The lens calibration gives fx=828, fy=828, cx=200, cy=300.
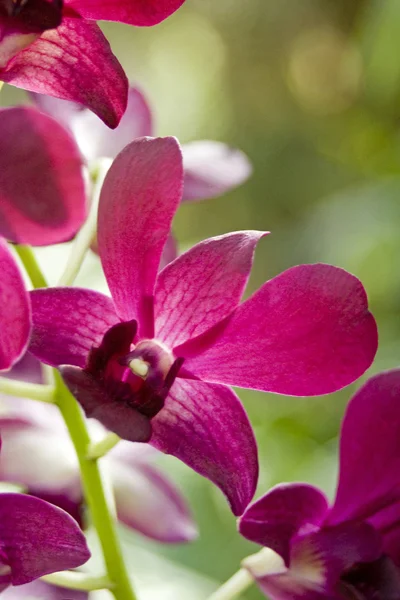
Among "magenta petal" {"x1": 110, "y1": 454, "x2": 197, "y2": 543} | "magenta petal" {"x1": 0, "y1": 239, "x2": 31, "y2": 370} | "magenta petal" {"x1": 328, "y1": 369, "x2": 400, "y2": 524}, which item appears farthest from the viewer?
"magenta petal" {"x1": 110, "y1": 454, "x2": 197, "y2": 543}

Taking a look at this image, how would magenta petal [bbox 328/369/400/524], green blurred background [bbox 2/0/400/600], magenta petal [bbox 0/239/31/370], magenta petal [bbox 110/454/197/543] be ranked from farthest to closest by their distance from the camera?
green blurred background [bbox 2/0/400/600] → magenta petal [bbox 110/454/197/543] → magenta petal [bbox 328/369/400/524] → magenta petal [bbox 0/239/31/370]

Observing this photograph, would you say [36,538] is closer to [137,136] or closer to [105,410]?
[105,410]

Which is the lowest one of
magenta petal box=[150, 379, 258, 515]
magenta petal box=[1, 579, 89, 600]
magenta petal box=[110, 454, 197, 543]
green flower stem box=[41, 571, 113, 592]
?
magenta petal box=[1, 579, 89, 600]

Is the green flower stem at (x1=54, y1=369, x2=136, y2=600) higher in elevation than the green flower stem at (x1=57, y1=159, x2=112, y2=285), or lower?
lower

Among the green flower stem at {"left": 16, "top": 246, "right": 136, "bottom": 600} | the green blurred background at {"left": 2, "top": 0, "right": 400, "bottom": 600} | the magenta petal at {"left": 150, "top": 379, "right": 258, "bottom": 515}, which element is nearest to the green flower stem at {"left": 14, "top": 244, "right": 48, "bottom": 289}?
the green flower stem at {"left": 16, "top": 246, "right": 136, "bottom": 600}

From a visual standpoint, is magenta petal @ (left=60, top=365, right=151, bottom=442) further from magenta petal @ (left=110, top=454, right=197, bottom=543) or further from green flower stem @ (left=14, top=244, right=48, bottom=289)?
magenta petal @ (left=110, top=454, right=197, bottom=543)

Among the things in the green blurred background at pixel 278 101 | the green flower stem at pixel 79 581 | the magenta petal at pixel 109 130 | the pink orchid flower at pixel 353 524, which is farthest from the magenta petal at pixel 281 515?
the green blurred background at pixel 278 101

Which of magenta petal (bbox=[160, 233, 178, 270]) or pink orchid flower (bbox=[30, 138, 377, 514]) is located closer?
pink orchid flower (bbox=[30, 138, 377, 514])
